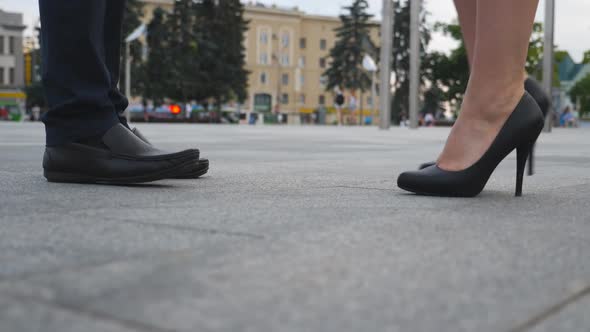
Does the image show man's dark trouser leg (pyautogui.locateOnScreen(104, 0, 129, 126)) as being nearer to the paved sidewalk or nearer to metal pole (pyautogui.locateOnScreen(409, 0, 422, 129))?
the paved sidewalk

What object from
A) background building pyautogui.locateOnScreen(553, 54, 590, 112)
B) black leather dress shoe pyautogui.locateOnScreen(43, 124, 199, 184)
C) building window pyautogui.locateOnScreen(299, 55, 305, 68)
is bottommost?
black leather dress shoe pyautogui.locateOnScreen(43, 124, 199, 184)

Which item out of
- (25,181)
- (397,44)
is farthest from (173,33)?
(25,181)

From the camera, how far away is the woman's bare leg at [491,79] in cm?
243

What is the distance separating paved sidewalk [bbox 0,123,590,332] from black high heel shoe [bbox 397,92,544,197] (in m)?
0.20

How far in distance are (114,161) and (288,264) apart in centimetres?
154

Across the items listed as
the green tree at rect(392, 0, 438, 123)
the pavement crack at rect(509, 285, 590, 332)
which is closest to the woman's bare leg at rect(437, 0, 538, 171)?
the pavement crack at rect(509, 285, 590, 332)

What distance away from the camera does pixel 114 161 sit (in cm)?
259

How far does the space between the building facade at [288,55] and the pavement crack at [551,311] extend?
82743mm

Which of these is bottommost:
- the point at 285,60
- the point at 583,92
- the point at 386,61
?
the point at 386,61

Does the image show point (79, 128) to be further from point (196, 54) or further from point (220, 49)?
point (220, 49)

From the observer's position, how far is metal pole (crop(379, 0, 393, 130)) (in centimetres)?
1908

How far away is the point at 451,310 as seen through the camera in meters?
0.93

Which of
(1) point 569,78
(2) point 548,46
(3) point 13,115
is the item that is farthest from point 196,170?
(1) point 569,78

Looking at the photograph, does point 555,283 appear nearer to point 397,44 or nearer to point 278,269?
point 278,269
